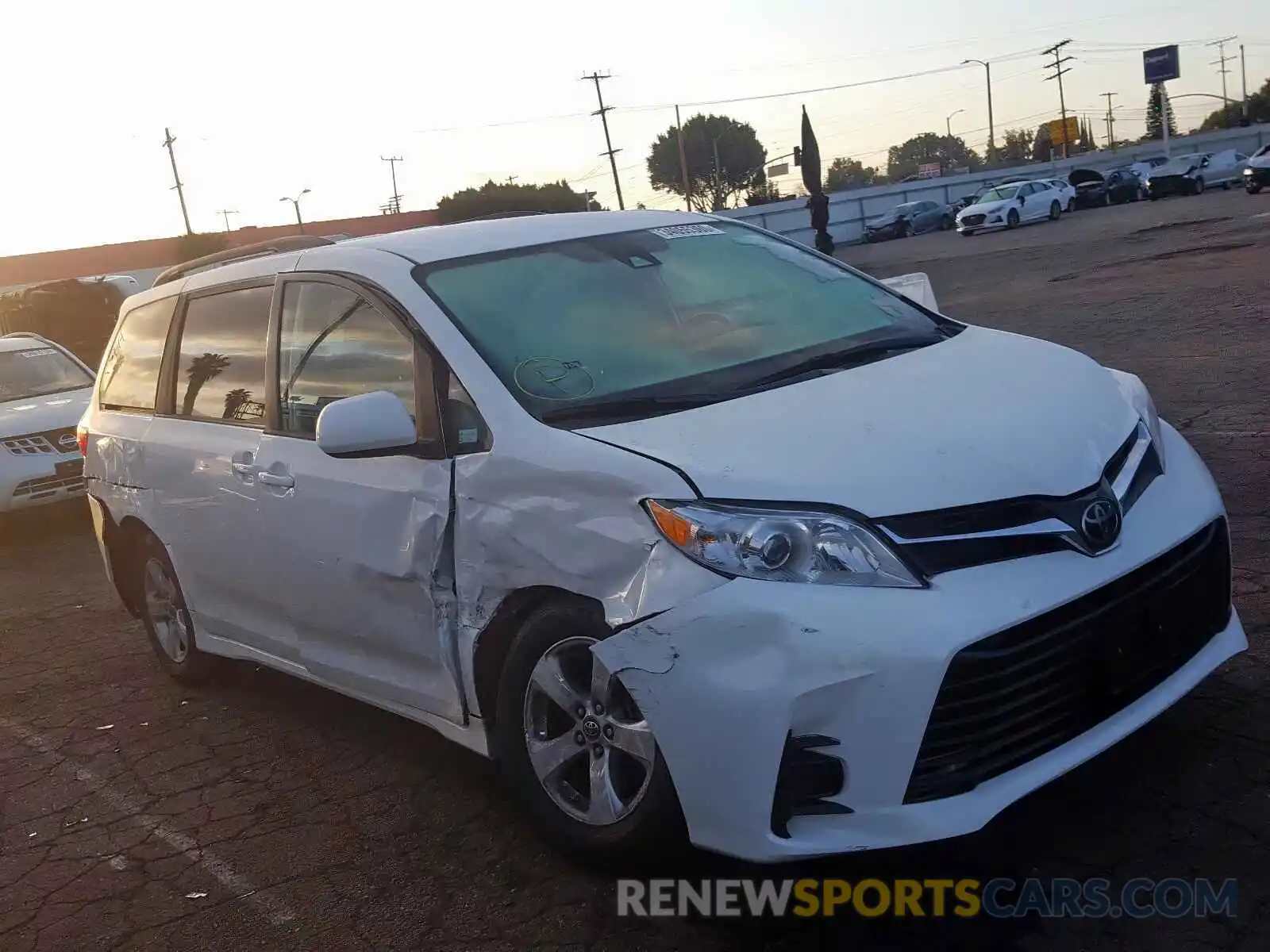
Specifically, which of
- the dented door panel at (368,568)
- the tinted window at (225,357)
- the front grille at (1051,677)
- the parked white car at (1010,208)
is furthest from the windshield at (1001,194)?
the front grille at (1051,677)

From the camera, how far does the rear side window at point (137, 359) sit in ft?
18.3

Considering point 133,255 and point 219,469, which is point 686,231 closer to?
point 219,469

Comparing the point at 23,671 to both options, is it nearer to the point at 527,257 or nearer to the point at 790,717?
the point at 527,257

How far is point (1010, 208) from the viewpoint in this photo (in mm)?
38812

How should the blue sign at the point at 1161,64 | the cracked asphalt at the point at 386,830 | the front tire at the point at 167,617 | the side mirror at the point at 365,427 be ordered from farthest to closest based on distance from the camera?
the blue sign at the point at 1161,64 → the front tire at the point at 167,617 → the side mirror at the point at 365,427 → the cracked asphalt at the point at 386,830

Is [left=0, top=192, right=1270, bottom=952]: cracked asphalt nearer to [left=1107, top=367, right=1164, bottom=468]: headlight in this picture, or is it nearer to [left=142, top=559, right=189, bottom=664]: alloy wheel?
[left=142, top=559, right=189, bottom=664]: alloy wheel

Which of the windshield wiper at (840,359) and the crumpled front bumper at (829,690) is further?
the windshield wiper at (840,359)

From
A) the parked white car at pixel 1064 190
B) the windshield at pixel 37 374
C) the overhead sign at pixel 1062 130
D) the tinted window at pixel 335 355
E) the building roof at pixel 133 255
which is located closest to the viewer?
the tinted window at pixel 335 355

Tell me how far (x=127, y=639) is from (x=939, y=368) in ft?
16.0

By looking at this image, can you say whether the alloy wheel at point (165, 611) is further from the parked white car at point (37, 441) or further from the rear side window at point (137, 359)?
the parked white car at point (37, 441)

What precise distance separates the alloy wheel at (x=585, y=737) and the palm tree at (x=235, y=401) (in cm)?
191

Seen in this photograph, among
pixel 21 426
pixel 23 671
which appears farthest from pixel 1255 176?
pixel 23 671

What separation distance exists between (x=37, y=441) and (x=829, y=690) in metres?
9.60

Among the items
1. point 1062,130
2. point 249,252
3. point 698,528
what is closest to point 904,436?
point 698,528
